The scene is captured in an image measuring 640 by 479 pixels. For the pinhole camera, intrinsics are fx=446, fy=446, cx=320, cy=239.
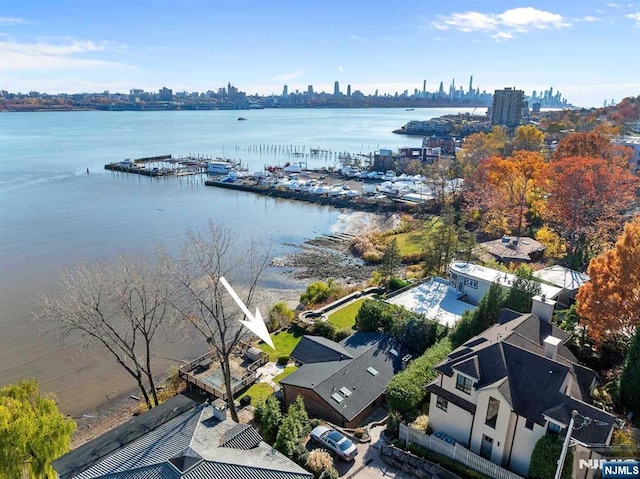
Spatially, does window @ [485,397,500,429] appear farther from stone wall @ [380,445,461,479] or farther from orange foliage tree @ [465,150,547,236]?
orange foliage tree @ [465,150,547,236]

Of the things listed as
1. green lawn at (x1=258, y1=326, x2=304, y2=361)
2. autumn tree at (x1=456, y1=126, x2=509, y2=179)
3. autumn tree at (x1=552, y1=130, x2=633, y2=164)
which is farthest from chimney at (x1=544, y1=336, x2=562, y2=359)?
autumn tree at (x1=456, y1=126, x2=509, y2=179)

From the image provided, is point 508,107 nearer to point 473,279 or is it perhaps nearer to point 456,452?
point 473,279

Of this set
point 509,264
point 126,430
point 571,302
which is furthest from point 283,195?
point 126,430

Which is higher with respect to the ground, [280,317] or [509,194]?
[509,194]

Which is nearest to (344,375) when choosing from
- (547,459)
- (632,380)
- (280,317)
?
(547,459)

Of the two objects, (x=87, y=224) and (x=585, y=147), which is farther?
(x=87, y=224)

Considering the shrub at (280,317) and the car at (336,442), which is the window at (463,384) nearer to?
the car at (336,442)

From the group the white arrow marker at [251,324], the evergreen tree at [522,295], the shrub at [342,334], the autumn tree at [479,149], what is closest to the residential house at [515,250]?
the evergreen tree at [522,295]
